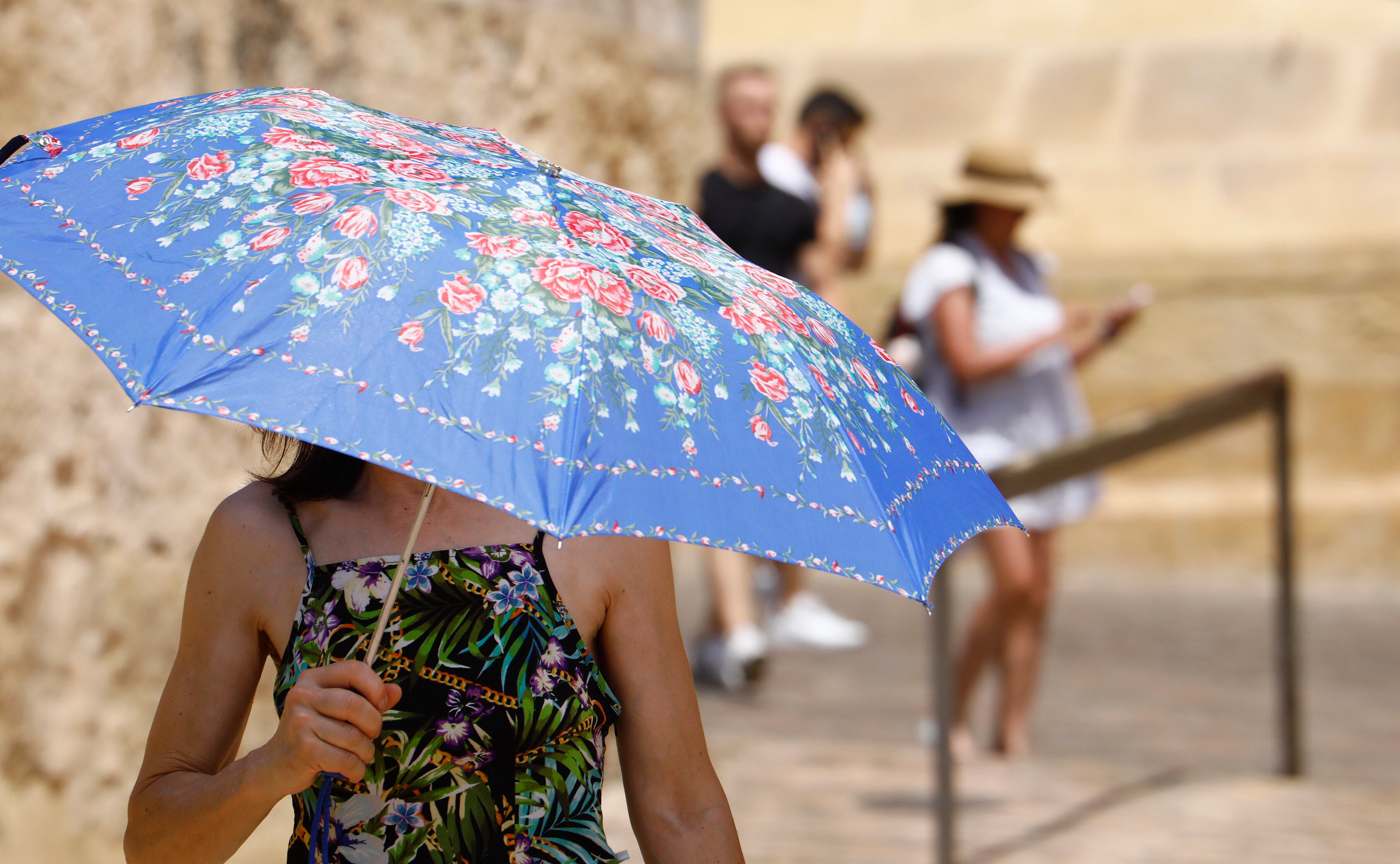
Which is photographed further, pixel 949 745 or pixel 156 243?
pixel 949 745

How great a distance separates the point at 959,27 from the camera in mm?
9812

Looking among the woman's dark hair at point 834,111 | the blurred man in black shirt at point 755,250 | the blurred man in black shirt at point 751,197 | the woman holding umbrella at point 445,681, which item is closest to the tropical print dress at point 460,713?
the woman holding umbrella at point 445,681

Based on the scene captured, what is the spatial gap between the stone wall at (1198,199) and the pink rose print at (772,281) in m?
7.08

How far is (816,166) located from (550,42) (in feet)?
11.9

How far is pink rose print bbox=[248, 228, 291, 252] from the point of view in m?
1.60

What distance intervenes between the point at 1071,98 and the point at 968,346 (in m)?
4.83

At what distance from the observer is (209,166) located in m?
1.72

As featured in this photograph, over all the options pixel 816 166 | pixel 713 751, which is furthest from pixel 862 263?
pixel 713 751

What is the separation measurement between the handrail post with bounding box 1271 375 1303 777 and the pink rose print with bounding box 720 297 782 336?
362 cm

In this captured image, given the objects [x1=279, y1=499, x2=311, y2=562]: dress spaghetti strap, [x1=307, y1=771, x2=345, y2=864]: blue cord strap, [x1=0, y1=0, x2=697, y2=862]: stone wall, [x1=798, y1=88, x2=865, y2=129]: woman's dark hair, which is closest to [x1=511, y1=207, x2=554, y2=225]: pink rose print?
[x1=279, y1=499, x2=311, y2=562]: dress spaghetti strap

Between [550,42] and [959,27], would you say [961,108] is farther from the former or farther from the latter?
[550,42]

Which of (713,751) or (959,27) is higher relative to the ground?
(959,27)

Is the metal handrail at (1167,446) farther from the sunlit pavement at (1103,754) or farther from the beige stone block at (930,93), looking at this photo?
the beige stone block at (930,93)

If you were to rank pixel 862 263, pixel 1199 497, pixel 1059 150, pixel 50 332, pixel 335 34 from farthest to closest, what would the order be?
pixel 1059 150 < pixel 1199 497 < pixel 862 263 < pixel 335 34 < pixel 50 332
